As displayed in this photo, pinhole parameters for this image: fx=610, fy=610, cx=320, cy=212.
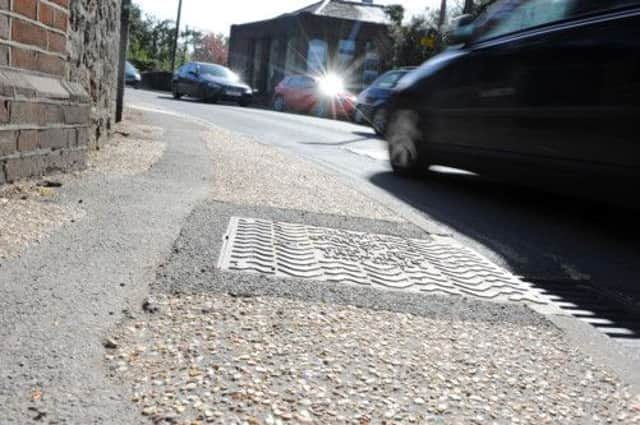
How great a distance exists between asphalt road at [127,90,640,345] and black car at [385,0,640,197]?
14.1 inches

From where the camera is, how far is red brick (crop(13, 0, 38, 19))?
3.38 metres

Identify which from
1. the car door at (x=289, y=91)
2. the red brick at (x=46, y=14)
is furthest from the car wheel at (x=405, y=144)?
the car door at (x=289, y=91)

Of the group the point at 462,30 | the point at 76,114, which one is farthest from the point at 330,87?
the point at 76,114

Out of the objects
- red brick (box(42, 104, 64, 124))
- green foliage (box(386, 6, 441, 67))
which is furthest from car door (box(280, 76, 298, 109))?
red brick (box(42, 104, 64, 124))

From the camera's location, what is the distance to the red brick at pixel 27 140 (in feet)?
11.4

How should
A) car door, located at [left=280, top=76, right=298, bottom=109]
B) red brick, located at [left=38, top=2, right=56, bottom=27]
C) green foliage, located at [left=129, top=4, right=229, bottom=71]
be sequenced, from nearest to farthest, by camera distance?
1. red brick, located at [left=38, top=2, right=56, bottom=27]
2. car door, located at [left=280, top=76, right=298, bottom=109]
3. green foliage, located at [left=129, top=4, right=229, bottom=71]

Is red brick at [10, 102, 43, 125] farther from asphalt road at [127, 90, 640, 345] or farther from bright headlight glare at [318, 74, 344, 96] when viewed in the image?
bright headlight glare at [318, 74, 344, 96]

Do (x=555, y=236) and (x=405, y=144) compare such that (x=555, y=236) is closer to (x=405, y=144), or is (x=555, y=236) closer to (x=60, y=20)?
(x=405, y=144)

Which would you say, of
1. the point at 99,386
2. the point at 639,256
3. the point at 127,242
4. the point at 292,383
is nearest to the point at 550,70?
the point at 639,256

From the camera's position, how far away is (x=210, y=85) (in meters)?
22.7

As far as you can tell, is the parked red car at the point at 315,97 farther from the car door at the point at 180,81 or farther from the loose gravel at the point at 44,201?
the loose gravel at the point at 44,201

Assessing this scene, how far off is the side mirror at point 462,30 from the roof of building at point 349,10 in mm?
32861

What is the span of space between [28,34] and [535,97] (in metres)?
3.47

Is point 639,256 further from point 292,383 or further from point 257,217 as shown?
point 292,383
